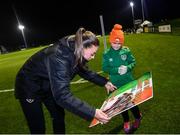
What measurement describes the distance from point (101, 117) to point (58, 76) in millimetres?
619

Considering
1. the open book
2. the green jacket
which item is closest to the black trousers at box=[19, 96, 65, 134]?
the open book

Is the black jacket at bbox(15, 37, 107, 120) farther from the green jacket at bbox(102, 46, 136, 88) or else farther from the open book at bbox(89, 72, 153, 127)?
the green jacket at bbox(102, 46, 136, 88)

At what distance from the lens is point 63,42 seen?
3459mm

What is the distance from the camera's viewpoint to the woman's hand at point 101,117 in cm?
322

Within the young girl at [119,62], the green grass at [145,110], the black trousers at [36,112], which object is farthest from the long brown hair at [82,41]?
the green grass at [145,110]

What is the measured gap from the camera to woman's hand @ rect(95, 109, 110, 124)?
3.22 m

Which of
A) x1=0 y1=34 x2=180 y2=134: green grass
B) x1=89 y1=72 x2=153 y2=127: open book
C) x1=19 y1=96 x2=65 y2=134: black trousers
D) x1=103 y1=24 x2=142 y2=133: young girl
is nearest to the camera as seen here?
x1=89 y1=72 x2=153 y2=127: open book

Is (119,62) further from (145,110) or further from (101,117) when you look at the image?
(101,117)

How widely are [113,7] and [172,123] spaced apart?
87.2m

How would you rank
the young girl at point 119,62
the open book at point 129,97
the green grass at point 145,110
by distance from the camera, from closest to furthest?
the open book at point 129,97
the young girl at point 119,62
the green grass at point 145,110

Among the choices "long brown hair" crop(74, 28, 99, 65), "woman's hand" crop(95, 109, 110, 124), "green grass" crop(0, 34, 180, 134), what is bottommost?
"green grass" crop(0, 34, 180, 134)

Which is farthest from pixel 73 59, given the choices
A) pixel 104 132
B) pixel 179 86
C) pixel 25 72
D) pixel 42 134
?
pixel 179 86

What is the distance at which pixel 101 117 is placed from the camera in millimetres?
3232

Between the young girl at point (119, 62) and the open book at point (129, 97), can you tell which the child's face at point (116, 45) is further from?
the open book at point (129, 97)
